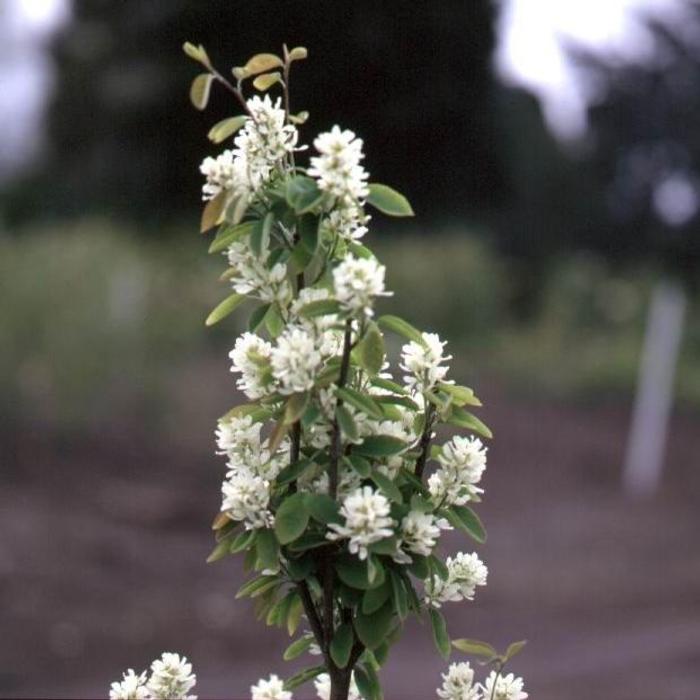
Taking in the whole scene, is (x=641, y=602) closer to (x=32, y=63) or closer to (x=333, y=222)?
(x=333, y=222)

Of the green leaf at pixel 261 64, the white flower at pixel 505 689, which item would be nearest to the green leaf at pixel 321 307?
the green leaf at pixel 261 64

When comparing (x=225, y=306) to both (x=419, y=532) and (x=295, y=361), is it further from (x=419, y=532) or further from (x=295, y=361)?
(x=419, y=532)

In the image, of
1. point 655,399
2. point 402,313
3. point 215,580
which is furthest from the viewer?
point 402,313

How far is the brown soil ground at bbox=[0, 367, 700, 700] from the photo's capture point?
6.38 meters

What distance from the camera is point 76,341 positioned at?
29.1ft

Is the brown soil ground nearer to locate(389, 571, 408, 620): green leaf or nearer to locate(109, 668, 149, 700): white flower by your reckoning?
locate(109, 668, 149, 700): white flower

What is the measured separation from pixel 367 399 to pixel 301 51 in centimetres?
45

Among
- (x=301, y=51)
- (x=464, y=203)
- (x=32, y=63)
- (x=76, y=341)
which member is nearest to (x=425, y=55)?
(x=464, y=203)

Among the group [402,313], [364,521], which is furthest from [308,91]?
[364,521]

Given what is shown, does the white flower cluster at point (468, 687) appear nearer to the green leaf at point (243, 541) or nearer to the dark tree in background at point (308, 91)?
the green leaf at point (243, 541)

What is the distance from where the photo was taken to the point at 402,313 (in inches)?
608

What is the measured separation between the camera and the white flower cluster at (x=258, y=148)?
1.57 m

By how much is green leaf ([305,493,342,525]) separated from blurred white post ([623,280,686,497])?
10.9 metres

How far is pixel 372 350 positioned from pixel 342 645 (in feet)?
1.21
